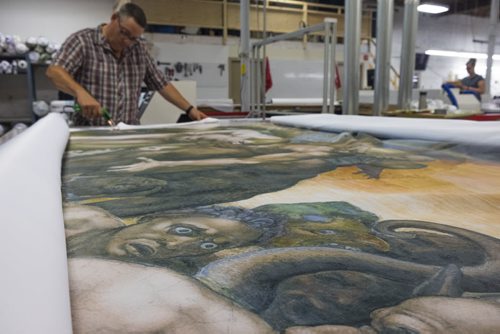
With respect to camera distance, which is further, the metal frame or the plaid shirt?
the metal frame

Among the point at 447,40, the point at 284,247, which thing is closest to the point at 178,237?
the point at 284,247

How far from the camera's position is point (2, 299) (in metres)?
0.24

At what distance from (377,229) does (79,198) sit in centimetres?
44

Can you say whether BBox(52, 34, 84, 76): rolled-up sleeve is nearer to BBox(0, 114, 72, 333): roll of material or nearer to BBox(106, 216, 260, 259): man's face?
BBox(0, 114, 72, 333): roll of material

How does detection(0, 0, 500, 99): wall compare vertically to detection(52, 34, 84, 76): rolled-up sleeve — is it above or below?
above

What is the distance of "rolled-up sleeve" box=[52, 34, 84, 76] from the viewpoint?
200 cm

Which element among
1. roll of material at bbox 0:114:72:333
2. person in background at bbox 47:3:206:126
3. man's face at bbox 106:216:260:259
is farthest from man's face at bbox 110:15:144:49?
man's face at bbox 106:216:260:259

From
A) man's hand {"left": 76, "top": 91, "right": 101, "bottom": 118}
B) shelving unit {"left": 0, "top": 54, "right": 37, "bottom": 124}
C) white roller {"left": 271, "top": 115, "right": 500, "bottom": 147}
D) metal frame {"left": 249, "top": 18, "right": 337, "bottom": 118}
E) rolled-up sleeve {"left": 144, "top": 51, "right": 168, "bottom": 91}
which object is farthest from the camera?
shelving unit {"left": 0, "top": 54, "right": 37, "bottom": 124}

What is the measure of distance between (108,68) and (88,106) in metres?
0.39

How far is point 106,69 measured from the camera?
7.04 feet

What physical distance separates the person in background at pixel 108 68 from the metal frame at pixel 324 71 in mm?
863

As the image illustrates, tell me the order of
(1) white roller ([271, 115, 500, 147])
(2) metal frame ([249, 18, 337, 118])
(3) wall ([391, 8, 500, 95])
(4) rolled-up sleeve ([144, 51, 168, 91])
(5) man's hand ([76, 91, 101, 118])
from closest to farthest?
1. (1) white roller ([271, 115, 500, 147])
2. (5) man's hand ([76, 91, 101, 118])
3. (4) rolled-up sleeve ([144, 51, 168, 91])
4. (2) metal frame ([249, 18, 337, 118])
5. (3) wall ([391, 8, 500, 95])

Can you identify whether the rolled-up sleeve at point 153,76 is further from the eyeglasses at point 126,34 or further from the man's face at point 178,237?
the man's face at point 178,237

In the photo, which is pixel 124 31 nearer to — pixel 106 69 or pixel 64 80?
pixel 106 69
